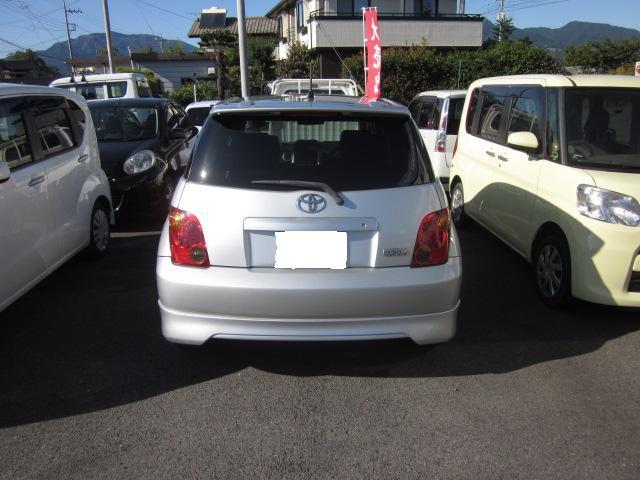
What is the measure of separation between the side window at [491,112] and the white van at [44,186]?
13.0ft

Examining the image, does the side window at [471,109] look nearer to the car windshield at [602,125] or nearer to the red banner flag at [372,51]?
the car windshield at [602,125]

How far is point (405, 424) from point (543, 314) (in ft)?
6.32

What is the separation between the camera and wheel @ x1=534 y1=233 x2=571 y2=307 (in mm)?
4129

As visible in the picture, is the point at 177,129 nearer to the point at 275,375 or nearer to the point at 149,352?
the point at 149,352

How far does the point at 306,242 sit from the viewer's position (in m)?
2.86

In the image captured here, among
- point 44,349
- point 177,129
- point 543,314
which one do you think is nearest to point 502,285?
point 543,314

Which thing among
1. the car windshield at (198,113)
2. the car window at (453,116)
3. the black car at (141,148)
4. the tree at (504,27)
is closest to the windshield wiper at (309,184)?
the black car at (141,148)

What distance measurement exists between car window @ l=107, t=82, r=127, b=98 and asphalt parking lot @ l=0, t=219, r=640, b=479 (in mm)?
9583

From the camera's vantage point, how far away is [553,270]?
432 centimetres

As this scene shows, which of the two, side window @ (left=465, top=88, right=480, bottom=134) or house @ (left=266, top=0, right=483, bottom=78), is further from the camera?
house @ (left=266, top=0, right=483, bottom=78)

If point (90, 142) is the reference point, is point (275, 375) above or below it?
below

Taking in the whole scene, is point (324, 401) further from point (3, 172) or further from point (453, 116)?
point (453, 116)

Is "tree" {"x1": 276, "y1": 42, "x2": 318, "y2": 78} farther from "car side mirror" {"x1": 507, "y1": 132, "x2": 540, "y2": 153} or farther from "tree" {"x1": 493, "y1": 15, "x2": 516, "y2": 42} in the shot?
"tree" {"x1": 493, "y1": 15, "x2": 516, "y2": 42}

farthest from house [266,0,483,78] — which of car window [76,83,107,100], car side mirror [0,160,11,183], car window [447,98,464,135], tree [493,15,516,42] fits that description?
tree [493,15,516,42]
